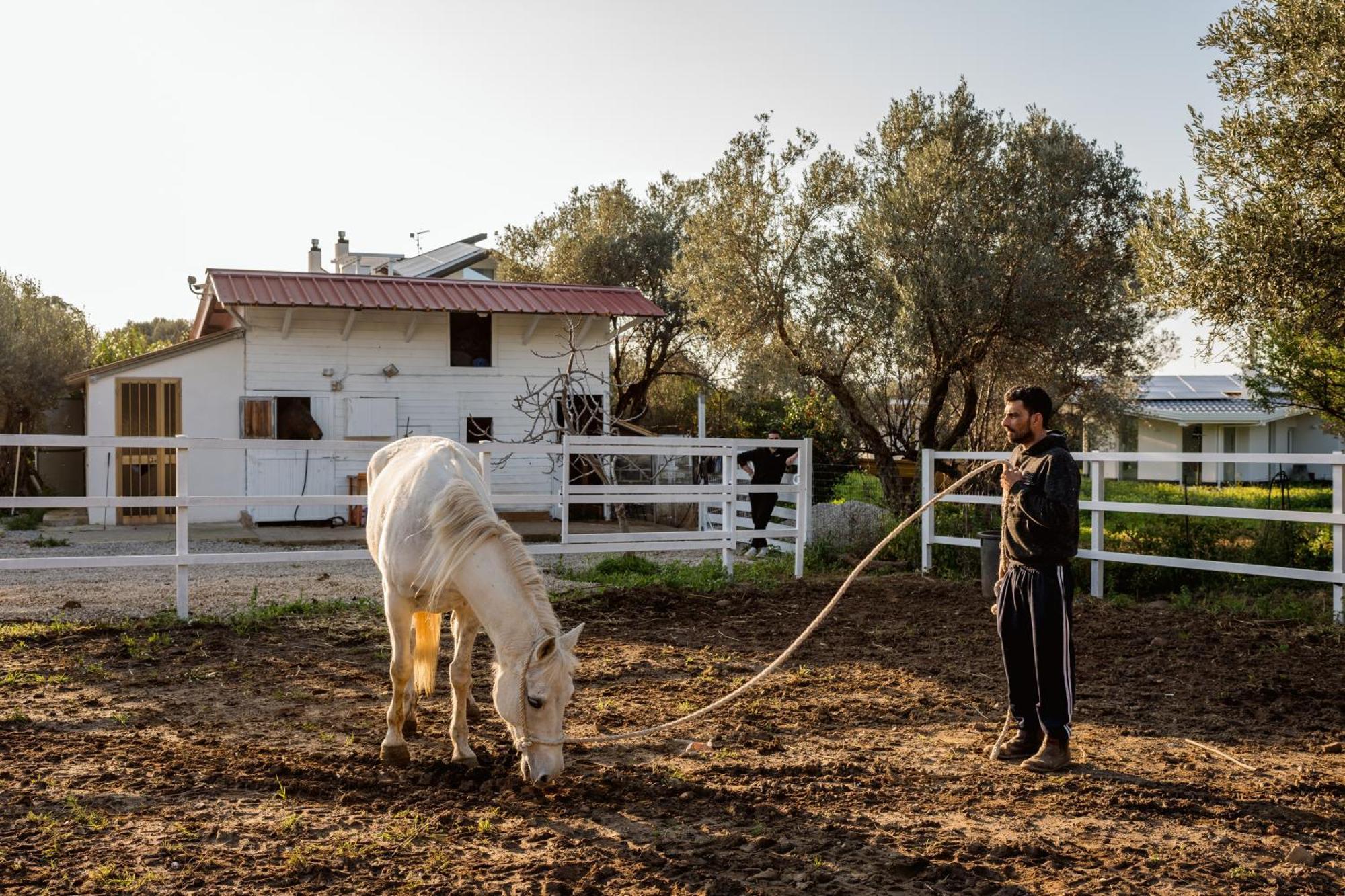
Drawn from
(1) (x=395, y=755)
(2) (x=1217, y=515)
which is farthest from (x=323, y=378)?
(1) (x=395, y=755)

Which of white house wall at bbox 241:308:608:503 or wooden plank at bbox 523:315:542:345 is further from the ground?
wooden plank at bbox 523:315:542:345

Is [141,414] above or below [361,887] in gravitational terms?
above

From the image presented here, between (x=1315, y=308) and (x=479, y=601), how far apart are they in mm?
7596

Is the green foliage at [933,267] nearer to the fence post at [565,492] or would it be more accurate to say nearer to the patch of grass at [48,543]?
the fence post at [565,492]

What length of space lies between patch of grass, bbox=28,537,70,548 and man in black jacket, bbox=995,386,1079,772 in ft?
40.1

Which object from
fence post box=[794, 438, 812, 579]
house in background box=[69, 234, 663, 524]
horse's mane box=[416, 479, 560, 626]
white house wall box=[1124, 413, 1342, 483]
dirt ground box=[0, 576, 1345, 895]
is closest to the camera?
dirt ground box=[0, 576, 1345, 895]

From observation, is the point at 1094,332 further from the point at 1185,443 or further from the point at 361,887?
the point at 1185,443

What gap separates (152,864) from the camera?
10.9 ft

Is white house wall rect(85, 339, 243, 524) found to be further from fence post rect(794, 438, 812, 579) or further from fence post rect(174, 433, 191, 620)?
fence post rect(794, 438, 812, 579)

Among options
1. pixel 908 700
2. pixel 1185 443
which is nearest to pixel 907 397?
pixel 908 700

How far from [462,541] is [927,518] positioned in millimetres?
7254

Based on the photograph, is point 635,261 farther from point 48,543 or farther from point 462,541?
point 462,541

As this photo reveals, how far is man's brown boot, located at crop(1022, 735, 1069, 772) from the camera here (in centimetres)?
440

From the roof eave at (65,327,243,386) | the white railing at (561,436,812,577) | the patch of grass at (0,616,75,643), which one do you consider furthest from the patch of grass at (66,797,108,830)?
the roof eave at (65,327,243,386)
